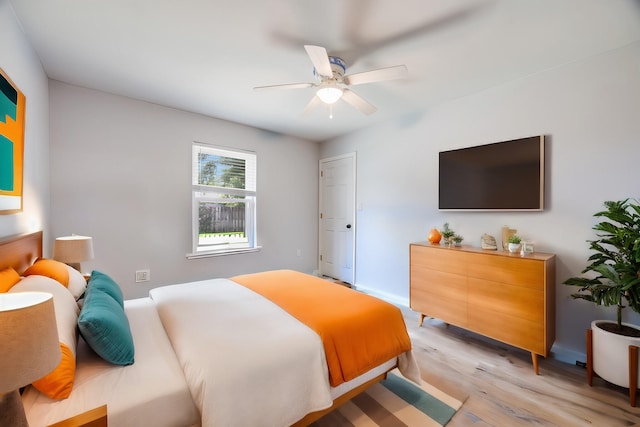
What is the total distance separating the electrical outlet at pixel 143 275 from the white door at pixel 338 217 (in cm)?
260

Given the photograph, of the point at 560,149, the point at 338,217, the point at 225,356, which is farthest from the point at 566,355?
the point at 338,217

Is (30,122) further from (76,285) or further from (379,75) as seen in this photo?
(379,75)

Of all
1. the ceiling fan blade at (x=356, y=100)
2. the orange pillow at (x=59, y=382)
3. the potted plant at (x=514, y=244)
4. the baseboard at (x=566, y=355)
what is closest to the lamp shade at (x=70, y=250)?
the orange pillow at (x=59, y=382)

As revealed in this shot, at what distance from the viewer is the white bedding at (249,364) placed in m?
1.10

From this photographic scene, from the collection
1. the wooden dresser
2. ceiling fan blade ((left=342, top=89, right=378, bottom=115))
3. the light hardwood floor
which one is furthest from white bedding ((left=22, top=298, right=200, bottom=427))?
the wooden dresser

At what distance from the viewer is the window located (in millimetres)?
3491

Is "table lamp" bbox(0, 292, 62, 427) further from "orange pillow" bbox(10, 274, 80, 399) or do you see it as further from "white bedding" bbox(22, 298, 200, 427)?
"white bedding" bbox(22, 298, 200, 427)

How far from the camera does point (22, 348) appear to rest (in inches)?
26.8

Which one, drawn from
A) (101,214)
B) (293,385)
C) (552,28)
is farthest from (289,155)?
(293,385)

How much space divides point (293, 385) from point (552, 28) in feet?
8.90

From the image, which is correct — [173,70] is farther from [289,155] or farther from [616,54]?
[616,54]

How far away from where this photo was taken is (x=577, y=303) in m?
2.19

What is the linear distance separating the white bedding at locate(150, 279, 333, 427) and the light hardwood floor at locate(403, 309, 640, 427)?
1.04m

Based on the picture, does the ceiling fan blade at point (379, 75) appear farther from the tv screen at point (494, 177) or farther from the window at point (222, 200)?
the window at point (222, 200)
